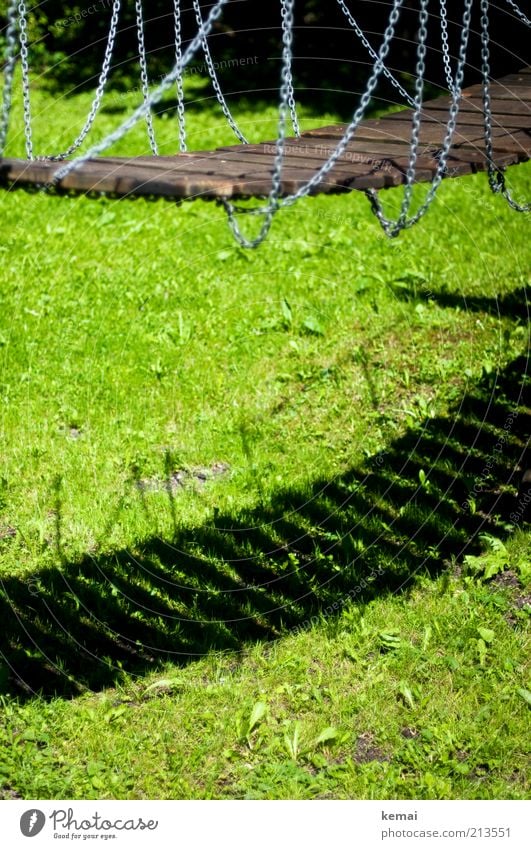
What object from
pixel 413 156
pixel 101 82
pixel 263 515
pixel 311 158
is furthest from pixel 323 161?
pixel 263 515

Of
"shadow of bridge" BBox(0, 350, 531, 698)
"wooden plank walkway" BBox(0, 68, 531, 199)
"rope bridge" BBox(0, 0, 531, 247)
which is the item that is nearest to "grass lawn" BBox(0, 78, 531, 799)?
"shadow of bridge" BBox(0, 350, 531, 698)

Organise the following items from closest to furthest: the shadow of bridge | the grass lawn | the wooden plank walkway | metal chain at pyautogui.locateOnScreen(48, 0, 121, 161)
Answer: the wooden plank walkway, the grass lawn, the shadow of bridge, metal chain at pyautogui.locateOnScreen(48, 0, 121, 161)

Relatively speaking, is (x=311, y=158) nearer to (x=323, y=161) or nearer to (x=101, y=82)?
(x=323, y=161)

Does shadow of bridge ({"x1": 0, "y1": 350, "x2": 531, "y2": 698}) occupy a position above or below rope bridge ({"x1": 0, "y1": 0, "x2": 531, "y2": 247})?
below

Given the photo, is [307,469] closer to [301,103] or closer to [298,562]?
[298,562]

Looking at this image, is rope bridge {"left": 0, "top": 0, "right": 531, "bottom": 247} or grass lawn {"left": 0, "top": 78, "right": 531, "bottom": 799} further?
grass lawn {"left": 0, "top": 78, "right": 531, "bottom": 799}

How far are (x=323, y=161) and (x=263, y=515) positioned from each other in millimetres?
1666

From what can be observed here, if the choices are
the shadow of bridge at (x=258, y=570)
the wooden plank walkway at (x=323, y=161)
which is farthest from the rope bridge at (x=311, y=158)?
the shadow of bridge at (x=258, y=570)

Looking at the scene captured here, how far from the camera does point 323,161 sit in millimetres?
3355

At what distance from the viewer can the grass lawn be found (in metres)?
3.11

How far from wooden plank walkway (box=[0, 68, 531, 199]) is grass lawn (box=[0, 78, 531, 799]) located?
5.09 ft

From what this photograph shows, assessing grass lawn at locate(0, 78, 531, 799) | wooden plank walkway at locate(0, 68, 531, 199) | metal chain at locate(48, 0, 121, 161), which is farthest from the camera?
metal chain at locate(48, 0, 121, 161)

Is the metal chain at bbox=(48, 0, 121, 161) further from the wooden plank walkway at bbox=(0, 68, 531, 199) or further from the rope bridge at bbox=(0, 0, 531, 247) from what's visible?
the wooden plank walkway at bbox=(0, 68, 531, 199)

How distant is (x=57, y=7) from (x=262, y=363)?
9886 mm
